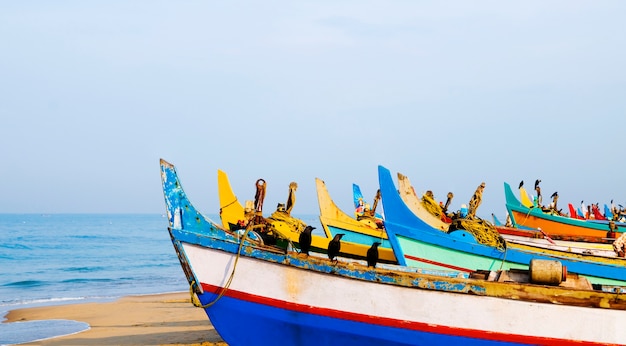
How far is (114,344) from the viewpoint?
14281mm

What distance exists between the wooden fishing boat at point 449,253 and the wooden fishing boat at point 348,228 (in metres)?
2.08

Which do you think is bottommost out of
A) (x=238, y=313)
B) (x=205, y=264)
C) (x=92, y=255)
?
(x=92, y=255)

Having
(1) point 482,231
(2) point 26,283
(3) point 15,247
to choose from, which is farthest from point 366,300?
(3) point 15,247

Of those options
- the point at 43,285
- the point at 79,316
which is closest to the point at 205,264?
the point at 79,316

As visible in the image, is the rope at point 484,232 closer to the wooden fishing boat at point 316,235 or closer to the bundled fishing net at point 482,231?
the bundled fishing net at point 482,231

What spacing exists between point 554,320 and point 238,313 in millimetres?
3980

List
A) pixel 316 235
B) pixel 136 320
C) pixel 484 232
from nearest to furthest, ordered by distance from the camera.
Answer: pixel 484 232 < pixel 316 235 < pixel 136 320

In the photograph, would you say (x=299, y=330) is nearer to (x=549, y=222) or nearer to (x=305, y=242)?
(x=305, y=242)

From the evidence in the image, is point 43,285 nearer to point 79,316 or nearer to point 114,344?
point 79,316

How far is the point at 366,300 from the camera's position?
9016 millimetres

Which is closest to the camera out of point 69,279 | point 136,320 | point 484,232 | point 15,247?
point 484,232

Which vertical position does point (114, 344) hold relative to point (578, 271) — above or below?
below

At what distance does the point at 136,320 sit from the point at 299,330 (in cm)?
945

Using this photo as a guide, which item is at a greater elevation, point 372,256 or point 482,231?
point 482,231
